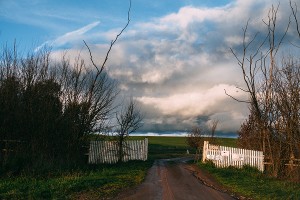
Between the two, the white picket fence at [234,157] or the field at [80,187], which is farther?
the white picket fence at [234,157]

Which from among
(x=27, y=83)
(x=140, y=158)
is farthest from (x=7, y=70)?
(x=140, y=158)

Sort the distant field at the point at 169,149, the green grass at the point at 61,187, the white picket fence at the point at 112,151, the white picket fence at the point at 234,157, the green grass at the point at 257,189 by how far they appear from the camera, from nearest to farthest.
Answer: the green grass at the point at 61,187
the green grass at the point at 257,189
the white picket fence at the point at 234,157
the white picket fence at the point at 112,151
the distant field at the point at 169,149

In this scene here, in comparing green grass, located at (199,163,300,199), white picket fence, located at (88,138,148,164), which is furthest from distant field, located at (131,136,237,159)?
green grass, located at (199,163,300,199)

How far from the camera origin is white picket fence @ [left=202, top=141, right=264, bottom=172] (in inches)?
1019

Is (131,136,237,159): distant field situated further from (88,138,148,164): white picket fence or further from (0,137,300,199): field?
(0,137,300,199): field

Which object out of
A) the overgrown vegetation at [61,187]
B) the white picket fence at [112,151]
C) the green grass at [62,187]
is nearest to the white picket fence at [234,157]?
the white picket fence at [112,151]

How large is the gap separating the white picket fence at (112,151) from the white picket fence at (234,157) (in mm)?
5834

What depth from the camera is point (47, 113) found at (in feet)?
72.2

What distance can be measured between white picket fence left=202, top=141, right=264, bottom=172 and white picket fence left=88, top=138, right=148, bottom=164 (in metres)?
5.83

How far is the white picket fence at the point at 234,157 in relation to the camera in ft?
84.9

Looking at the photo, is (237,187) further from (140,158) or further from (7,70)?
(140,158)

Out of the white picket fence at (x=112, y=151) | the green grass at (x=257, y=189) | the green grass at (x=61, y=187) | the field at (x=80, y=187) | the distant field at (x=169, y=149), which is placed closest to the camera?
the green grass at (x=61, y=187)

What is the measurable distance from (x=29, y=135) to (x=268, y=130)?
1391cm

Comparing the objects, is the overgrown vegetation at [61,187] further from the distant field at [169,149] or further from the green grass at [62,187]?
the distant field at [169,149]
